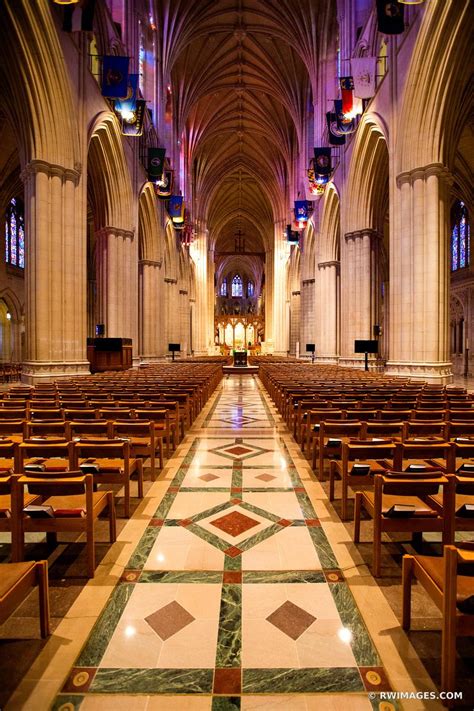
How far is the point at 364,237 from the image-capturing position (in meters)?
19.4

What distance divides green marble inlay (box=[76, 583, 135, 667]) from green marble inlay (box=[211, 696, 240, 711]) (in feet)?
2.29

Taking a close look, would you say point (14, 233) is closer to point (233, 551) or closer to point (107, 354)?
point (107, 354)

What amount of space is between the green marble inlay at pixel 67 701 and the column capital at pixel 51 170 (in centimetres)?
1324

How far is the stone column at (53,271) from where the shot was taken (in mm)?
11805

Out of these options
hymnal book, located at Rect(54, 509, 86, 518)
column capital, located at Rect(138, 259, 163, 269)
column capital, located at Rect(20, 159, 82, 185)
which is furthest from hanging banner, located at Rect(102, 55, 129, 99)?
hymnal book, located at Rect(54, 509, 86, 518)

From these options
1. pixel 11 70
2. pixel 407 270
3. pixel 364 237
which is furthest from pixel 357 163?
pixel 11 70

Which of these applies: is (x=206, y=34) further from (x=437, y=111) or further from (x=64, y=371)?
(x=64, y=371)

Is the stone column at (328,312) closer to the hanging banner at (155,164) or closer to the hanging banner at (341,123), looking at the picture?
the hanging banner at (341,123)

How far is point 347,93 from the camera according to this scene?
14.8m

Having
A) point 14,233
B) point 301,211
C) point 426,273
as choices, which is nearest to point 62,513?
point 426,273

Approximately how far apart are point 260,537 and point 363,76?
53.5 feet

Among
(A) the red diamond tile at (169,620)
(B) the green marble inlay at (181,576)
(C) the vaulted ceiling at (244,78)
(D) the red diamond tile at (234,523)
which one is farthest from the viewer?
(C) the vaulted ceiling at (244,78)

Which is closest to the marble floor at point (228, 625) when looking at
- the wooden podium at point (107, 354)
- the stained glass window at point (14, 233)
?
the wooden podium at point (107, 354)

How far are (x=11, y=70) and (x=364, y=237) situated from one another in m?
15.2
